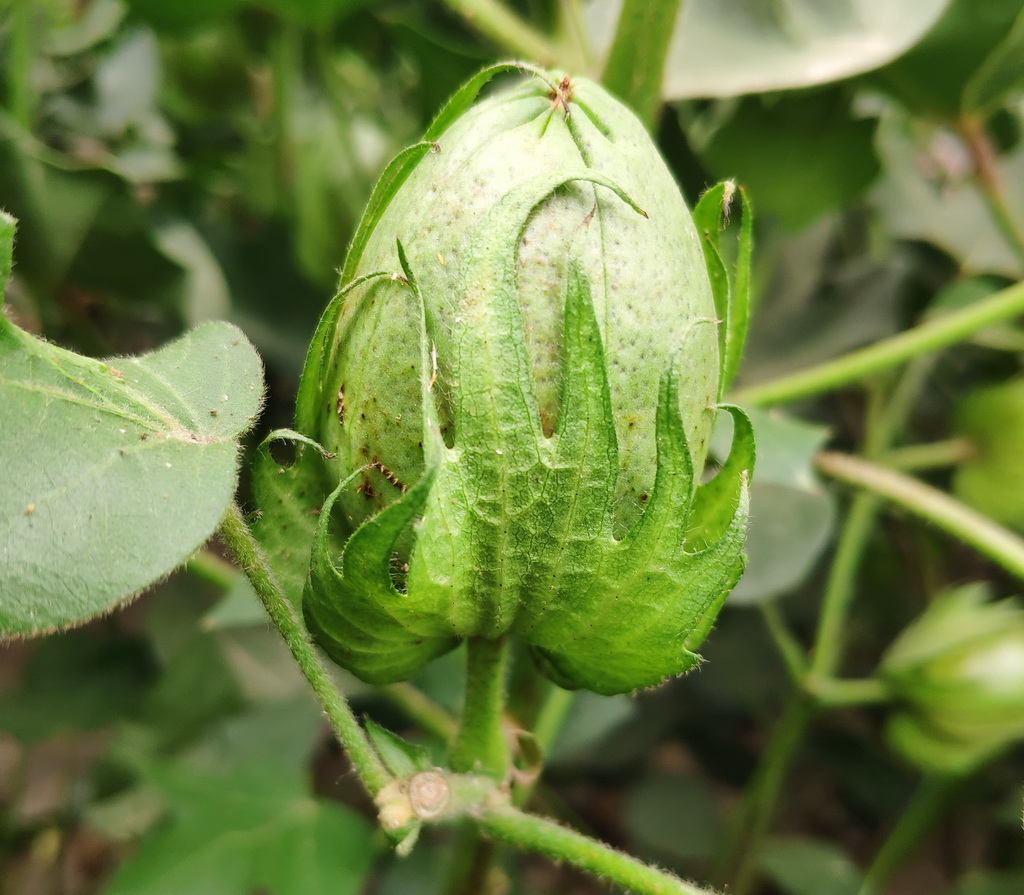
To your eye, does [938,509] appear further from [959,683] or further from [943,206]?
[943,206]

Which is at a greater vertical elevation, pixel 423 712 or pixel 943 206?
pixel 943 206

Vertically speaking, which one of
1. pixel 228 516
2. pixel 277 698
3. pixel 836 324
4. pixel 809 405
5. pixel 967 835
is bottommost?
pixel 967 835

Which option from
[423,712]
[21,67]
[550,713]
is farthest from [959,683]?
[21,67]

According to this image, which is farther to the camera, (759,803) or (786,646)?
(759,803)

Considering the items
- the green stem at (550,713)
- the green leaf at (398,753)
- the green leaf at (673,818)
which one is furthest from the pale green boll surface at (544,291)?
the green leaf at (673,818)

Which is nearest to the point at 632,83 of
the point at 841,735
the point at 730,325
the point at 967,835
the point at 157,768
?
the point at 730,325

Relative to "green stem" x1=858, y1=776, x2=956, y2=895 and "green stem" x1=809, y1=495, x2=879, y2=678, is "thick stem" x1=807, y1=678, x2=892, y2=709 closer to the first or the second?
"green stem" x1=809, y1=495, x2=879, y2=678

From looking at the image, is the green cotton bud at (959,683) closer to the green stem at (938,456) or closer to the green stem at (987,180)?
the green stem at (938,456)

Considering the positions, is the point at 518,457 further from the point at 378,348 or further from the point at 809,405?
the point at 809,405
